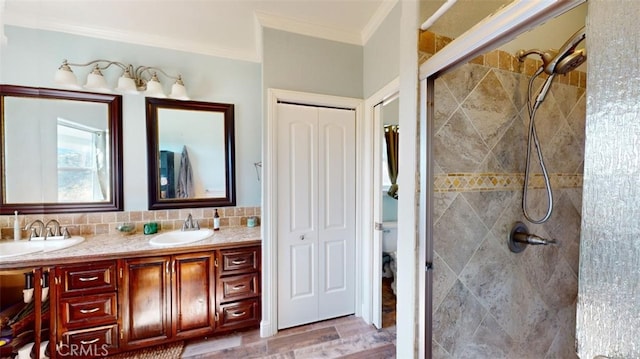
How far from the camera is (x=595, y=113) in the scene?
0.33 metres

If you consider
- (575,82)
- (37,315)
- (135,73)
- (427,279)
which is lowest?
(37,315)

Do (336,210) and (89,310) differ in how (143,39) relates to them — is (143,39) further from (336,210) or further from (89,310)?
(336,210)

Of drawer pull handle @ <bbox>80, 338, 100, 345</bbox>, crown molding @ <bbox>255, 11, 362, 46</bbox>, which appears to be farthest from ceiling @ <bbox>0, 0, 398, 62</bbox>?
drawer pull handle @ <bbox>80, 338, 100, 345</bbox>

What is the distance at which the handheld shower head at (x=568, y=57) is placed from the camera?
34.9 inches

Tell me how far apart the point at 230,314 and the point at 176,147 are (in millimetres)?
1529

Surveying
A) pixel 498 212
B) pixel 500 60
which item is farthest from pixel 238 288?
pixel 500 60

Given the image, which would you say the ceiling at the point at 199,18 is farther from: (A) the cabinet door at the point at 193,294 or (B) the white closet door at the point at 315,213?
(A) the cabinet door at the point at 193,294

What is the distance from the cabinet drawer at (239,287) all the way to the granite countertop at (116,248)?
281 millimetres

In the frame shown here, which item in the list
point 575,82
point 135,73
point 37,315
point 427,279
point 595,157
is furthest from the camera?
point 135,73

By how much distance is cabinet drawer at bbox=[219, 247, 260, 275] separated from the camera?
1.81 meters

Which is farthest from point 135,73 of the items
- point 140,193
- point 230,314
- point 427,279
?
point 427,279

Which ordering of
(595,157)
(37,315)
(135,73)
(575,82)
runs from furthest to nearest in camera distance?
(135,73)
(37,315)
(575,82)
(595,157)

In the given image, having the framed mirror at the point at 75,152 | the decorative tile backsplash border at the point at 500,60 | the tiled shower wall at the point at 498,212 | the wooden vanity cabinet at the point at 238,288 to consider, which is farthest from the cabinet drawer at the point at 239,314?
the decorative tile backsplash border at the point at 500,60

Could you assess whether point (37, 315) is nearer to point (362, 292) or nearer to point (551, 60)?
point (362, 292)
